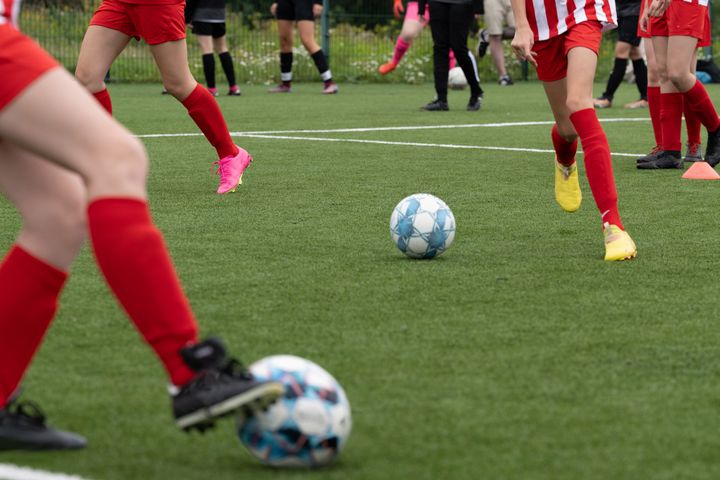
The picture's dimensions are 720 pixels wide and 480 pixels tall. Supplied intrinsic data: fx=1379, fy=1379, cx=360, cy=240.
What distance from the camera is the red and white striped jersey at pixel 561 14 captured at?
6.03m

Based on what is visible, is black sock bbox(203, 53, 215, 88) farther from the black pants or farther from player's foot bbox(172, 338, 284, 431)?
player's foot bbox(172, 338, 284, 431)

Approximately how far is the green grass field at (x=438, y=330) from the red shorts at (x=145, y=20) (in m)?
0.91

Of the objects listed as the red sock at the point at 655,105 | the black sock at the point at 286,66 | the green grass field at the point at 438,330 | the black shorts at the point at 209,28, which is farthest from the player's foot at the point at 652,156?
the black sock at the point at 286,66

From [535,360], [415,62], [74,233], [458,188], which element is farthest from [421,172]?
[415,62]

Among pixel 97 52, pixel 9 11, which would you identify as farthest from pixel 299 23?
pixel 9 11

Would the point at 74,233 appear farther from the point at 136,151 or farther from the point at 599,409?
the point at 599,409

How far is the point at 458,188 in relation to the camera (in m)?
8.15

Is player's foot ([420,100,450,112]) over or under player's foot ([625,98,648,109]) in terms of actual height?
over

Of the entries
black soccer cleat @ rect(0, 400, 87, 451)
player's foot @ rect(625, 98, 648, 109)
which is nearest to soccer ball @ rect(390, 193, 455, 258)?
black soccer cleat @ rect(0, 400, 87, 451)

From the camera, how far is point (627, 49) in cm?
1448

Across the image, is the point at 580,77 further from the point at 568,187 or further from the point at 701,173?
the point at 701,173

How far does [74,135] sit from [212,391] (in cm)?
59

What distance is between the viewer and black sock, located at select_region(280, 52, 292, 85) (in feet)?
61.1

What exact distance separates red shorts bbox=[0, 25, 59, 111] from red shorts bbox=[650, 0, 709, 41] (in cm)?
626
